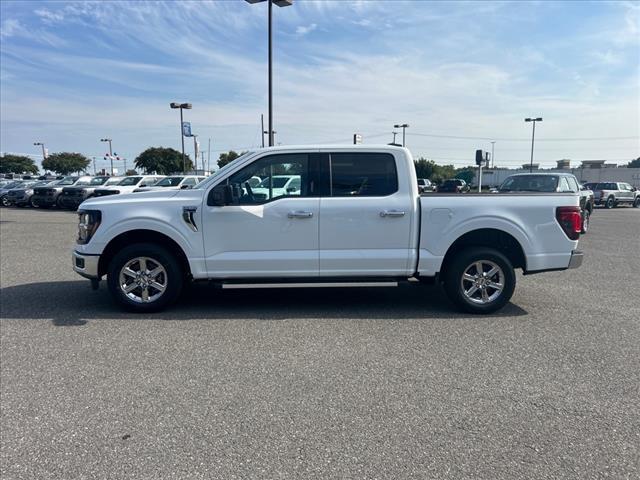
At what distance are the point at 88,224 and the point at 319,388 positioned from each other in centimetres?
361

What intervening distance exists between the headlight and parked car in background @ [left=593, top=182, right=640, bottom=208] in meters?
32.9

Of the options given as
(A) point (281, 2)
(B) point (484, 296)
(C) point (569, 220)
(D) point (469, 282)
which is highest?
(A) point (281, 2)

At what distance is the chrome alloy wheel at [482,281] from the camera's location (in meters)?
5.75

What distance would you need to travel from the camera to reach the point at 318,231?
5590mm

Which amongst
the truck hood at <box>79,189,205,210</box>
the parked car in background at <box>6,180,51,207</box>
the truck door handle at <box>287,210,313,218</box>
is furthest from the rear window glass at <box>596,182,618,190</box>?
the parked car in background at <box>6,180,51,207</box>

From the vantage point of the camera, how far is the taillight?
18.8 ft

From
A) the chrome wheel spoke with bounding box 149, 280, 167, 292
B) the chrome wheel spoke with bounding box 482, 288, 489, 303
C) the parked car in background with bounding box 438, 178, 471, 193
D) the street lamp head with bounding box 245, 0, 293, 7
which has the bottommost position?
the chrome wheel spoke with bounding box 482, 288, 489, 303

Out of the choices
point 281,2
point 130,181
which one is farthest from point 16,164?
point 281,2

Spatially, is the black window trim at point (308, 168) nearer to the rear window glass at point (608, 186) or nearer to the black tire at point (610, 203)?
the black tire at point (610, 203)

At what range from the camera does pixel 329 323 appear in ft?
17.7

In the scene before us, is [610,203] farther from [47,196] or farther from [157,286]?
[47,196]

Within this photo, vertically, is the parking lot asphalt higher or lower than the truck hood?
lower

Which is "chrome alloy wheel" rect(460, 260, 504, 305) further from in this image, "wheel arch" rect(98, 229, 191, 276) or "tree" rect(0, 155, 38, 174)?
"tree" rect(0, 155, 38, 174)

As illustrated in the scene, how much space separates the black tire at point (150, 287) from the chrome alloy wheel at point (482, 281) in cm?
346
